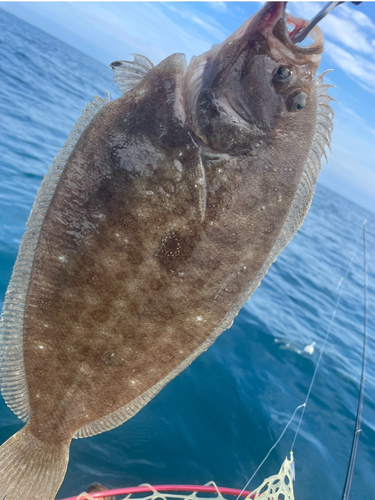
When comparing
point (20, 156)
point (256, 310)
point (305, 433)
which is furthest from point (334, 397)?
point (20, 156)

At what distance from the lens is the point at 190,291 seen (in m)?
2.21

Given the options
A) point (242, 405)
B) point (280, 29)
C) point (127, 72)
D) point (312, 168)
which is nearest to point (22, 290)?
point (127, 72)

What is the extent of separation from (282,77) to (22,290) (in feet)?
6.49

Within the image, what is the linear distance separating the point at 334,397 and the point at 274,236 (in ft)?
18.8

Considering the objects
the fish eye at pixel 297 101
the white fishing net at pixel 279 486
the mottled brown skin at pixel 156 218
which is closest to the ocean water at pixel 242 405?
the white fishing net at pixel 279 486

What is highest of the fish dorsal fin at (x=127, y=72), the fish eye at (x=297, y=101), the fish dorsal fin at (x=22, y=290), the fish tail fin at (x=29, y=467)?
the fish eye at (x=297, y=101)

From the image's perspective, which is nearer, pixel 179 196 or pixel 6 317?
pixel 179 196

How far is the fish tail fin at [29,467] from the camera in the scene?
2258 mm

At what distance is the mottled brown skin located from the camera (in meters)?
2.04

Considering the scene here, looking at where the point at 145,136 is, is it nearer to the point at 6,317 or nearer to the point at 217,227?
the point at 217,227

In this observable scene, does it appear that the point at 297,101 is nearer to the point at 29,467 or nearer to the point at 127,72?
the point at 127,72

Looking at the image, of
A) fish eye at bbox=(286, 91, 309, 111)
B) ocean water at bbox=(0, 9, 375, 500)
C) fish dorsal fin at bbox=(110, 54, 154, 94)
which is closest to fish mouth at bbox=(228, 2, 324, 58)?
fish eye at bbox=(286, 91, 309, 111)

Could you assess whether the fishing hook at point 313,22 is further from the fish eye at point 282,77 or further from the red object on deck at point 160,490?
the red object on deck at point 160,490

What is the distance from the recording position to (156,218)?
6.73ft
